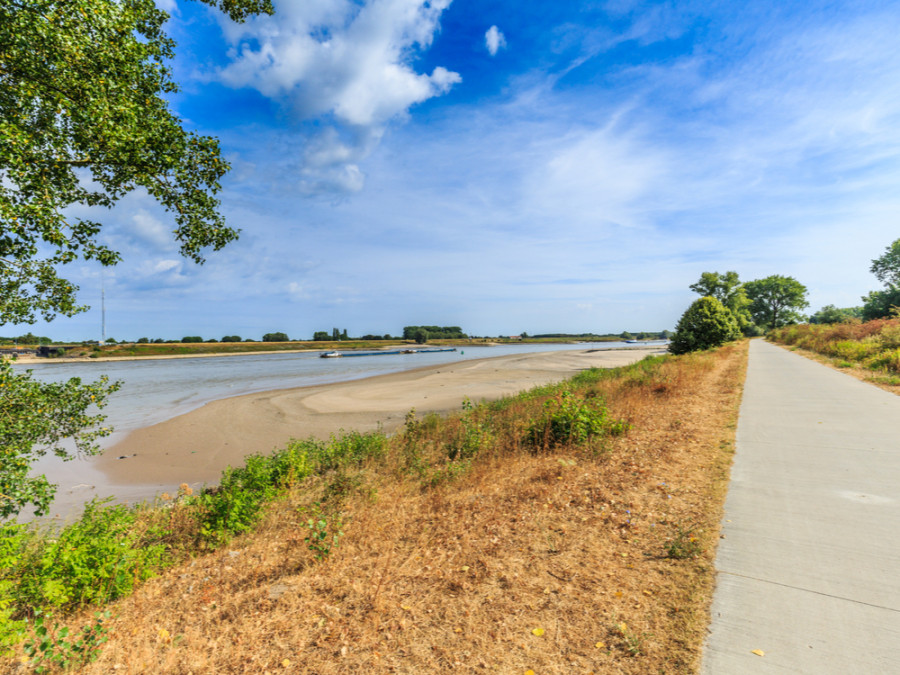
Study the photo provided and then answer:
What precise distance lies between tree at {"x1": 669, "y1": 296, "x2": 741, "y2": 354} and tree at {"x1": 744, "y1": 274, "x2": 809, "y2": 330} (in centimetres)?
6262

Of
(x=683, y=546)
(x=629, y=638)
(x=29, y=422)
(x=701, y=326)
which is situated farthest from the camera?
(x=701, y=326)

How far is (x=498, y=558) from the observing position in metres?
4.22

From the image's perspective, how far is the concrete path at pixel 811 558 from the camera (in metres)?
2.63

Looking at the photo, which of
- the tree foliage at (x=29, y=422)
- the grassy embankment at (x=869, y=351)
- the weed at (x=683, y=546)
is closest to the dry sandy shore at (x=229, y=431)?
the tree foliage at (x=29, y=422)

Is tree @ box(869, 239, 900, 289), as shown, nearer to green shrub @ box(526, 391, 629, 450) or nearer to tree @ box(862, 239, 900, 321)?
tree @ box(862, 239, 900, 321)

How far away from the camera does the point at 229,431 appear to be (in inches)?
606

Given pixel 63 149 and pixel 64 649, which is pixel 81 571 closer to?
pixel 64 649

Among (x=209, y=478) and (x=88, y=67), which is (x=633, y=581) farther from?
(x=209, y=478)

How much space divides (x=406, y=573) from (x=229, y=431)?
14.3 m

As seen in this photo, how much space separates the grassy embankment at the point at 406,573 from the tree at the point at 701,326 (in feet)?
92.5

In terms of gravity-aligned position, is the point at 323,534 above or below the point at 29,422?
below

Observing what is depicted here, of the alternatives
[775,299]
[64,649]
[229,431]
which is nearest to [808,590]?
[64,649]

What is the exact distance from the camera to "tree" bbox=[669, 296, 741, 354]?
30.9 meters

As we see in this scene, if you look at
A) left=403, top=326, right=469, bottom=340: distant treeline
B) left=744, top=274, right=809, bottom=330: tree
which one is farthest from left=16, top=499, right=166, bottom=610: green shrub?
left=403, top=326, right=469, bottom=340: distant treeline
